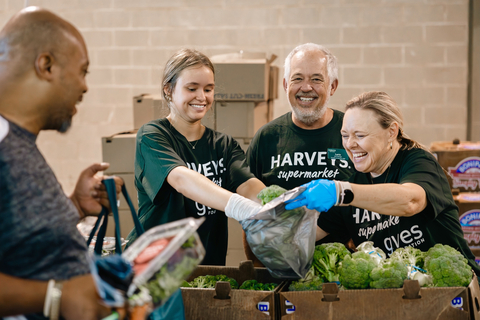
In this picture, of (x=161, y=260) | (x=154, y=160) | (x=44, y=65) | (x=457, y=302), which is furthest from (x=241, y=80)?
(x=161, y=260)

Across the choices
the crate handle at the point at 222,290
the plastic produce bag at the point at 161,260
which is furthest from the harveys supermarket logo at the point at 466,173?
the plastic produce bag at the point at 161,260

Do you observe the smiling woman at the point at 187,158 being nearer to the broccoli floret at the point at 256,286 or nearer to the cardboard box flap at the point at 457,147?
the broccoli floret at the point at 256,286

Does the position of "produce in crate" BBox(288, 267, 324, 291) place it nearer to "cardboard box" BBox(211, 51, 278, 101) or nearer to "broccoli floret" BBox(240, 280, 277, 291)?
"broccoli floret" BBox(240, 280, 277, 291)

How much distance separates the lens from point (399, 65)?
423 centimetres

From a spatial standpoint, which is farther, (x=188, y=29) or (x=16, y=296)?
(x=188, y=29)

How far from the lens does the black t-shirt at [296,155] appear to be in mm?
2256

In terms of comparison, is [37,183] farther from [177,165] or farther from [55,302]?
[177,165]

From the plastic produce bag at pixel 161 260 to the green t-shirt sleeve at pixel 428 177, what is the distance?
1.09 meters

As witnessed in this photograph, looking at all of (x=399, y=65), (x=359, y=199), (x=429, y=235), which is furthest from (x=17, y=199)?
(x=399, y=65)

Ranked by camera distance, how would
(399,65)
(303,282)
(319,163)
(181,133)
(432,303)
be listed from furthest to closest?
(399,65) → (319,163) → (181,133) → (303,282) → (432,303)

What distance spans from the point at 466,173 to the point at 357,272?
197 cm

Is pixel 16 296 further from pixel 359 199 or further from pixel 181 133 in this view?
pixel 181 133

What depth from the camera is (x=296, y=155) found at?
90.1 inches

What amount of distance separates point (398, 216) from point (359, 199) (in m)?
0.22
